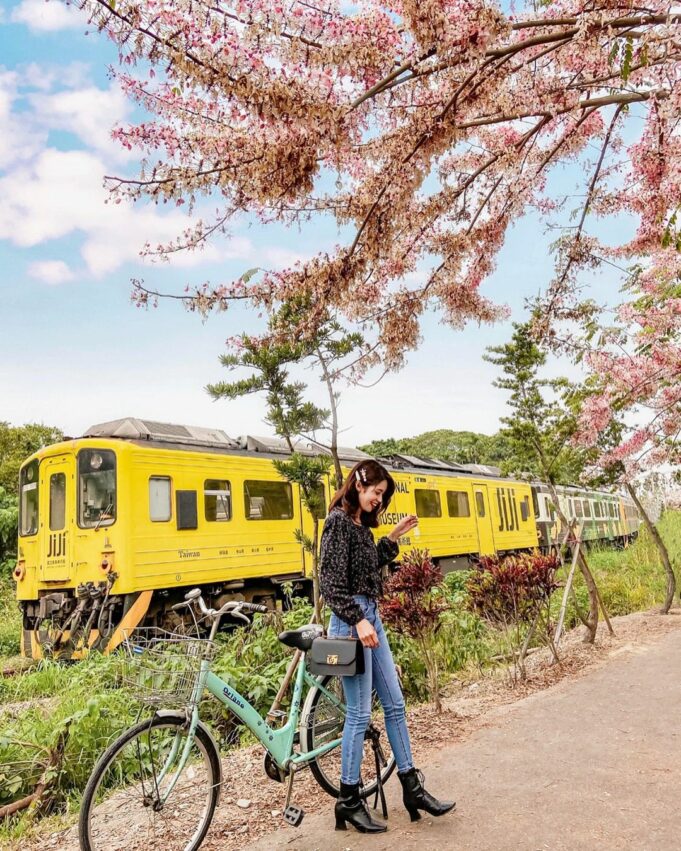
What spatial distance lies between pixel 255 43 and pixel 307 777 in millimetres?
4061

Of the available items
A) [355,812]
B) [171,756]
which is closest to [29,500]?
[171,756]

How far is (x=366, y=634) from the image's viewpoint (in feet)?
10.0

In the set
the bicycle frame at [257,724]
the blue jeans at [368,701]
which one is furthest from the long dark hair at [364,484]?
the bicycle frame at [257,724]

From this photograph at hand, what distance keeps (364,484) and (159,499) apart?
663 cm

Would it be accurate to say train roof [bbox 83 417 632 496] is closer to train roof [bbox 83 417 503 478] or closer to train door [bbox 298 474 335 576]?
train roof [bbox 83 417 503 478]

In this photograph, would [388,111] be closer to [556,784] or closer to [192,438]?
[556,784]

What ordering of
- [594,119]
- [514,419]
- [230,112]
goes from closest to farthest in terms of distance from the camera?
[230,112] → [594,119] → [514,419]

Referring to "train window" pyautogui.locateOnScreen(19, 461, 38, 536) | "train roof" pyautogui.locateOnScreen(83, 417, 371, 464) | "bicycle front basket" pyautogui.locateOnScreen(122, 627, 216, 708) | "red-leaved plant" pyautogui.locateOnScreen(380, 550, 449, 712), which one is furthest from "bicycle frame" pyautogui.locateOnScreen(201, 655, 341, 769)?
"train window" pyautogui.locateOnScreen(19, 461, 38, 536)

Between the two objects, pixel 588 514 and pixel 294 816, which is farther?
pixel 588 514

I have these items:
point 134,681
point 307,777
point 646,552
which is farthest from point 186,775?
point 646,552

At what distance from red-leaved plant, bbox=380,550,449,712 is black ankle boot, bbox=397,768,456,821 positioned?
1.83 meters

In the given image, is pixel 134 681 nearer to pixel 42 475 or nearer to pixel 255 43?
pixel 255 43

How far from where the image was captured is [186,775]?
116 inches

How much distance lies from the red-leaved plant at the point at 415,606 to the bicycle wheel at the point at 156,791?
223cm
